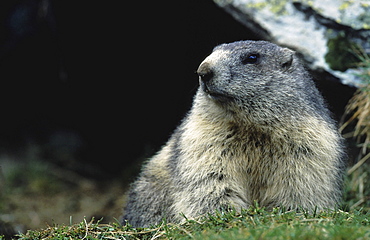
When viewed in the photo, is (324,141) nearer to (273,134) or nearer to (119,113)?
(273,134)

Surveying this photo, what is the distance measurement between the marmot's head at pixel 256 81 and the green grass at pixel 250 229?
1.16 metres

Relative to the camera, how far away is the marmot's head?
442 centimetres

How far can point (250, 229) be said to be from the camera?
3197mm

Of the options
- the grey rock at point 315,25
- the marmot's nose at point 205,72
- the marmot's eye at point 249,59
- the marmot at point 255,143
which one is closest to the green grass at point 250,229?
the marmot at point 255,143

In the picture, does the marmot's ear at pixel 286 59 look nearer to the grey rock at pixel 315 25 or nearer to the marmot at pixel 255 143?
the marmot at pixel 255 143

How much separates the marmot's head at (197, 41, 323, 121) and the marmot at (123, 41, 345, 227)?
0.01 metres

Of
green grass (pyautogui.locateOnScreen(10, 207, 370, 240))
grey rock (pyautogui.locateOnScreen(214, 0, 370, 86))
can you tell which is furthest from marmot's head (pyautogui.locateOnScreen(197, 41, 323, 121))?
grey rock (pyautogui.locateOnScreen(214, 0, 370, 86))

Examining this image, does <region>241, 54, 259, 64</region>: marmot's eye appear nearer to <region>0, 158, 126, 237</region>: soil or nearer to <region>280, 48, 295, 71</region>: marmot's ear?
<region>280, 48, 295, 71</region>: marmot's ear

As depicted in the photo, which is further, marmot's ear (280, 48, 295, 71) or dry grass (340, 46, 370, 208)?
dry grass (340, 46, 370, 208)

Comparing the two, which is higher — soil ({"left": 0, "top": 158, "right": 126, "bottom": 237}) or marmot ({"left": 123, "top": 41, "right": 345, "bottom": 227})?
marmot ({"left": 123, "top": 41, "right": 345, "bottom": 227})

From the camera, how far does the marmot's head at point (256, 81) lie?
442 centimetres

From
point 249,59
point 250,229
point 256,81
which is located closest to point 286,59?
point 249,59

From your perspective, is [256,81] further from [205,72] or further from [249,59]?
[205,72]

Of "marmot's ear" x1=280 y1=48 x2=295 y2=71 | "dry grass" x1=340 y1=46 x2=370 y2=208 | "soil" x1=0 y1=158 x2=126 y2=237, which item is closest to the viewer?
"marmot's ear" x1=280 y1=48 x2=295 y2=71
